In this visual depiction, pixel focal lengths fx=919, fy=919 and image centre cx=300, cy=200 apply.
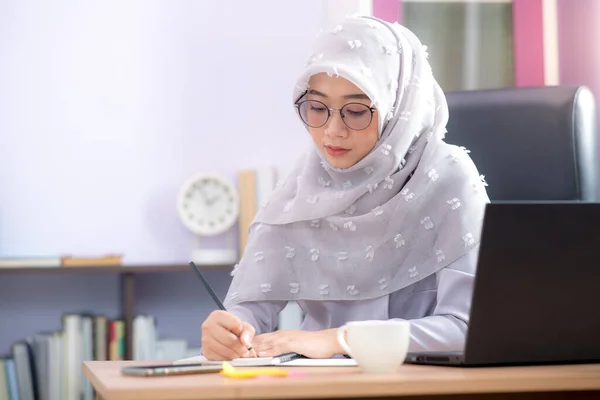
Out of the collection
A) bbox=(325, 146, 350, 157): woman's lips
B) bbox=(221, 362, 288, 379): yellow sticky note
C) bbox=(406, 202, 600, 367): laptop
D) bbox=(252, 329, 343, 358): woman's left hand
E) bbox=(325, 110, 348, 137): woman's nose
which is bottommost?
bbox=(252, 329, 343, 358): woman's left hand

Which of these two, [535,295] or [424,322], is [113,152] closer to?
[424,322]

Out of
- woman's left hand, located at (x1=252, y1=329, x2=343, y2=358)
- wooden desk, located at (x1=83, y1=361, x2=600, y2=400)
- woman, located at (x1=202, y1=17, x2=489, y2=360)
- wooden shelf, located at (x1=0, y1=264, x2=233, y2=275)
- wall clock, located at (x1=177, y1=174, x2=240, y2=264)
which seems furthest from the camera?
wall clock, located at (x1=177, y1=174, x2=240, y2=264)

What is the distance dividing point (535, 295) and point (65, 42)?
2.57 m

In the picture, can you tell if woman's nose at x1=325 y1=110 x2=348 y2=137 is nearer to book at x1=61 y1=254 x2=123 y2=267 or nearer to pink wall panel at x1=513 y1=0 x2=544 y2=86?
book at x1=61 y1=254 x2=123 y2=267

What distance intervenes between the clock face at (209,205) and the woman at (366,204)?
4.20ft

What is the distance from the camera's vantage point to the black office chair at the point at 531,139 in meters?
1.96

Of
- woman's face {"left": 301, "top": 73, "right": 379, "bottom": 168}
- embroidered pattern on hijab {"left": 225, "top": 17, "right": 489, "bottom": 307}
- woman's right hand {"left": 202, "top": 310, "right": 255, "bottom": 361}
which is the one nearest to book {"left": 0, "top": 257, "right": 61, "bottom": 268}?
embroidered pattern on hijab {"left": 225, "top": 17, "right": 489, "bottom": 307}

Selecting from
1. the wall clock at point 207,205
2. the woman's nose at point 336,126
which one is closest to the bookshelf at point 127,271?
the wall clock at point 207,205

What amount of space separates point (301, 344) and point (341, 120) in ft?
1.89

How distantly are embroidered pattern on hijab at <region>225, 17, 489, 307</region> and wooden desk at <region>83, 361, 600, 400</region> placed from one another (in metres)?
0.68

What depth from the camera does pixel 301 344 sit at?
1.36 meters

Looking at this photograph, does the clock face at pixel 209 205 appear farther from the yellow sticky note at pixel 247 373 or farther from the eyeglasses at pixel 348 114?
the yellow sticky note at pixel 247 373

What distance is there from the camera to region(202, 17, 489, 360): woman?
174 centimetres

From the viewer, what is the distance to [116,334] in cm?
306
